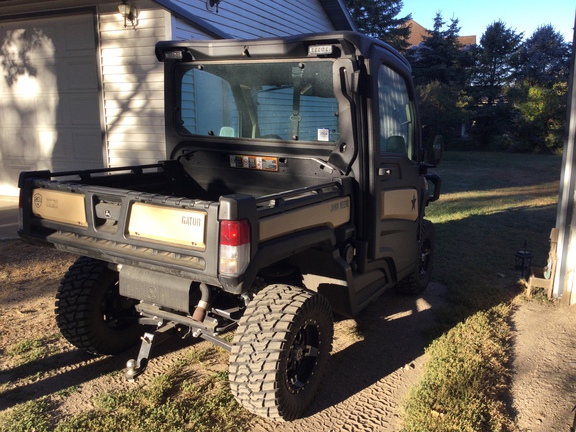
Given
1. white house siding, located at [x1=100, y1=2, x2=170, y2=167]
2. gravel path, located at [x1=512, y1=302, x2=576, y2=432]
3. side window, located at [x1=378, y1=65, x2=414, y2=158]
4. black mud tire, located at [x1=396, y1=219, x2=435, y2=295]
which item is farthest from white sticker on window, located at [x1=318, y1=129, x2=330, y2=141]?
white house siding, located at [x1=100, y1=2, x2=170, y2=167]

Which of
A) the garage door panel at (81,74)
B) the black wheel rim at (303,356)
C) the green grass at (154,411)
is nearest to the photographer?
the green grass at (154,411)

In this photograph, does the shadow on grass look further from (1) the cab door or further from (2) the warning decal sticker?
(1) the cab door

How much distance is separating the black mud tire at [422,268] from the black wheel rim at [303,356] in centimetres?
192

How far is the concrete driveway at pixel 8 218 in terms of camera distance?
7.25 metres

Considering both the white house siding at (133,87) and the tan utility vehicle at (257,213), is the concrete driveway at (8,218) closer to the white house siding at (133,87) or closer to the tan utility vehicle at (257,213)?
the white house siding at (133,87)

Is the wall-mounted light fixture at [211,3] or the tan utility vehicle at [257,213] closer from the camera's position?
the tan utility vehicle at [257,213]

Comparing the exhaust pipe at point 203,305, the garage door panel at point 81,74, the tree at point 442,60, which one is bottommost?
the exhaust pipe at point 203,305

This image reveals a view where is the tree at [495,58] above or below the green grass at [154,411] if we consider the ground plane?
above

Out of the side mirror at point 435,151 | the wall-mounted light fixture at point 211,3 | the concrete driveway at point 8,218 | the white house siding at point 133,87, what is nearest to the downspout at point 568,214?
the side mirror at point 435,151

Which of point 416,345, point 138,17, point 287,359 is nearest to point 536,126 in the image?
point 138,17

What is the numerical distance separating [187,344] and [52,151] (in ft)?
22.1

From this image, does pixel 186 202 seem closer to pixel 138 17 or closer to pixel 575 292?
pixel 575 292

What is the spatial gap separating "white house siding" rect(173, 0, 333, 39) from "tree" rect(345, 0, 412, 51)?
18.7 metres

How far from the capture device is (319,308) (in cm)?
316
